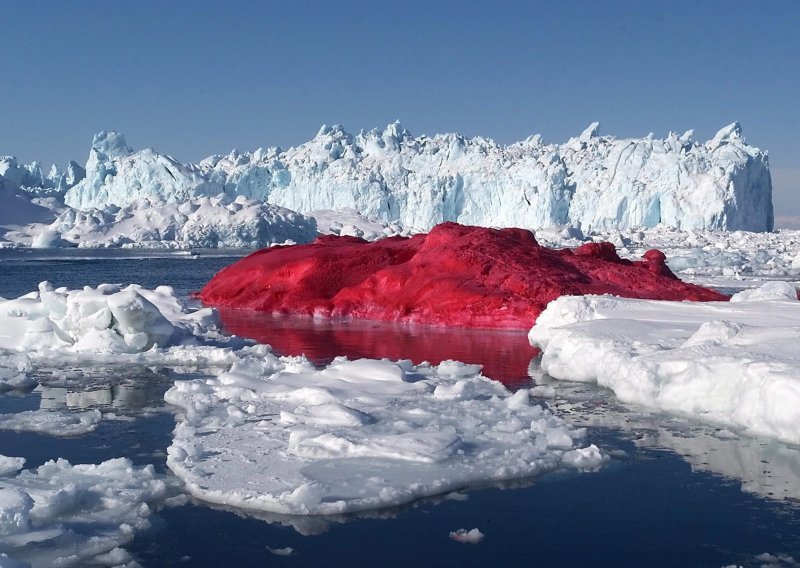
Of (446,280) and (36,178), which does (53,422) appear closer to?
(446,280)

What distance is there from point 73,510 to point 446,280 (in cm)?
1584

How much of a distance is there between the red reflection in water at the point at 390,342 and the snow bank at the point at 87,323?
2.38m

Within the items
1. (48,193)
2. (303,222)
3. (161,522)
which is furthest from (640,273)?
(48,193)

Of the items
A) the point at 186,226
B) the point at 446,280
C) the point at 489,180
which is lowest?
the point at 446,280

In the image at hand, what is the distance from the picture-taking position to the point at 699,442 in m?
8.51

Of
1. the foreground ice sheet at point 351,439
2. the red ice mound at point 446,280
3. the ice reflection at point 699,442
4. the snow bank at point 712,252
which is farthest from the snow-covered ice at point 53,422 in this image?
the snow bank at point 712,252

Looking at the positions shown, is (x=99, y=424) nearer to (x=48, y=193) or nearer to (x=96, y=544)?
(x=96, y=544)

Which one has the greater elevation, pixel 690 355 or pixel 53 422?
pixel 690 355

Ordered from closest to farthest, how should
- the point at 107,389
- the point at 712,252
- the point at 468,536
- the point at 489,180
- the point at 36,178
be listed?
the point at 468,536, the point at 107,389, the point at 712,252, the point at 489,180, the point at 36,178

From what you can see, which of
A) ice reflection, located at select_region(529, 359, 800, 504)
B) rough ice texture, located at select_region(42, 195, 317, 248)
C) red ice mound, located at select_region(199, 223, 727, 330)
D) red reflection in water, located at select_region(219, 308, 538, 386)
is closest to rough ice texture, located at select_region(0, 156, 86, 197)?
rough ice texture, located at select_region(42, 195, 317, 248)

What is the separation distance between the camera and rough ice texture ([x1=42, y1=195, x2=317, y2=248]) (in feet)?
211

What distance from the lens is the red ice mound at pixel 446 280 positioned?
20.5m

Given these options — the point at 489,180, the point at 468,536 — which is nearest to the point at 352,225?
the point at 489,180

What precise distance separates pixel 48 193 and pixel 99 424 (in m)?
101
